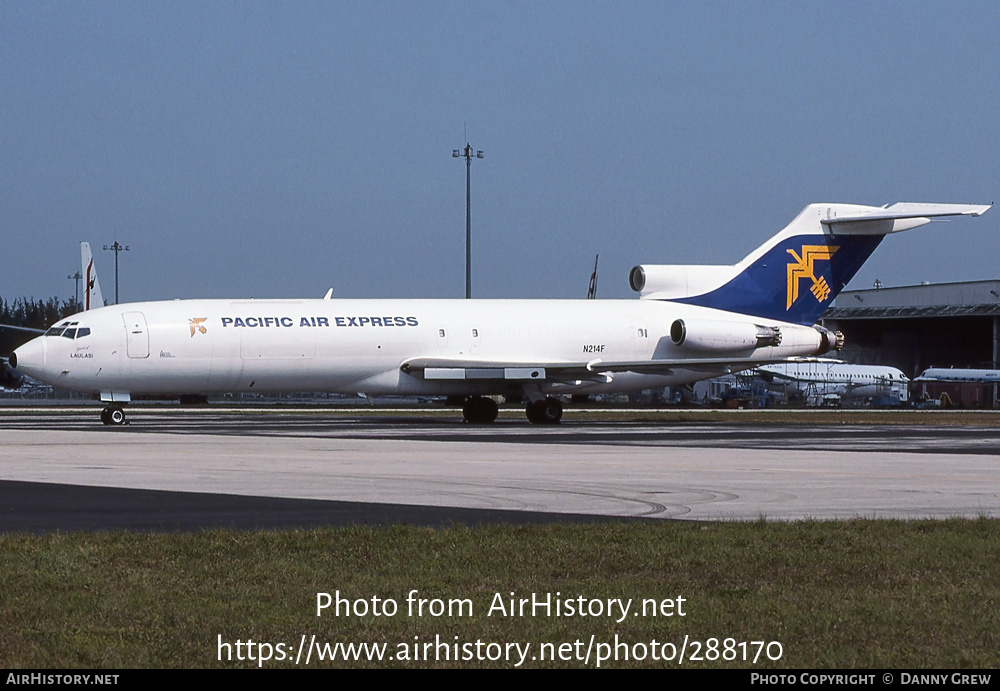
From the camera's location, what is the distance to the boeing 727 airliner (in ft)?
136

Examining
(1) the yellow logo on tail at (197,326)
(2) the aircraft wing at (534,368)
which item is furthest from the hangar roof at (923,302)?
(1) the yellow logo on tail at (197,326)

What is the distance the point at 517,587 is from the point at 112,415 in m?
34.3

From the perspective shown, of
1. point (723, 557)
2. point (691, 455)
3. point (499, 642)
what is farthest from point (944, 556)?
point (691, 455)

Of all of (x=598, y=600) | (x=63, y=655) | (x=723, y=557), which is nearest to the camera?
(x=63, y=655)

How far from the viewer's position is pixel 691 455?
26.6 metres

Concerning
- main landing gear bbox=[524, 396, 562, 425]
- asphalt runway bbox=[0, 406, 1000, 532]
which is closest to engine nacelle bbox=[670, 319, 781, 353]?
main landing gear bbox=[524, 396, 562, 425]

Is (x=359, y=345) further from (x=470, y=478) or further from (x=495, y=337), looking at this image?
(x=470, y=478)

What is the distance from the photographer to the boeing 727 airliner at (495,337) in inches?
1630

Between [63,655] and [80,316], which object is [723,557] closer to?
[63,655]

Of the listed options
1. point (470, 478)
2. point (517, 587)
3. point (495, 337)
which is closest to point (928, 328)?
point (495, 337)

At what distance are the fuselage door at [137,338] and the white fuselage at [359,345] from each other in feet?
0.10

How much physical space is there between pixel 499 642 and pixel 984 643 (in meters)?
2.92

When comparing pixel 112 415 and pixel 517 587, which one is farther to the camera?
pixel 112 415

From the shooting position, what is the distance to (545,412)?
1785 inches
